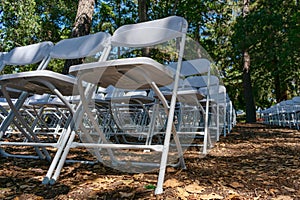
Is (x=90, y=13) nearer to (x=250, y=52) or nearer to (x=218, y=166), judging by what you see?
(x=218, y=166)

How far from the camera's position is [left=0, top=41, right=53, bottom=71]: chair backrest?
2562 millimetres

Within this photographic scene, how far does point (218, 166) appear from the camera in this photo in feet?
7.62

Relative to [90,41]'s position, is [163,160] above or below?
below

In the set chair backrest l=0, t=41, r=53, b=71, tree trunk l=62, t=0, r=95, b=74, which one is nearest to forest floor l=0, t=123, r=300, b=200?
chair backrest l=0, t=41, r=53, b=71

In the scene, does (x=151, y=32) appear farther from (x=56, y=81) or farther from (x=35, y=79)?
(x=35, y=79)

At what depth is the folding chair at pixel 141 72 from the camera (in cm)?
149

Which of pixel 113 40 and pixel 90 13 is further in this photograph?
pixel 90 13

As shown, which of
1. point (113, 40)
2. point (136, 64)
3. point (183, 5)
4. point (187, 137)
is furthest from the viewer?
point (183, 5)

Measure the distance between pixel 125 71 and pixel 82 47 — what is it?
0.97m

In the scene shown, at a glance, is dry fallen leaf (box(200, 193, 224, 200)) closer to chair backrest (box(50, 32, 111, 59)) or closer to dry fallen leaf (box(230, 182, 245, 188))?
dry fallen leaf (box(230, 182, 245, 188))

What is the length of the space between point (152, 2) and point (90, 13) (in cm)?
636

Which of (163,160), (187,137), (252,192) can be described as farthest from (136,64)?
(187,137)

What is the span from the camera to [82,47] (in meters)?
2.38

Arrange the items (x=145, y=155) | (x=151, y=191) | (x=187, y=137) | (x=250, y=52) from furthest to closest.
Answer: (x=250, y=52) < (x=187, y=137) < (x=145, y=155) < (x=151, y=191)
